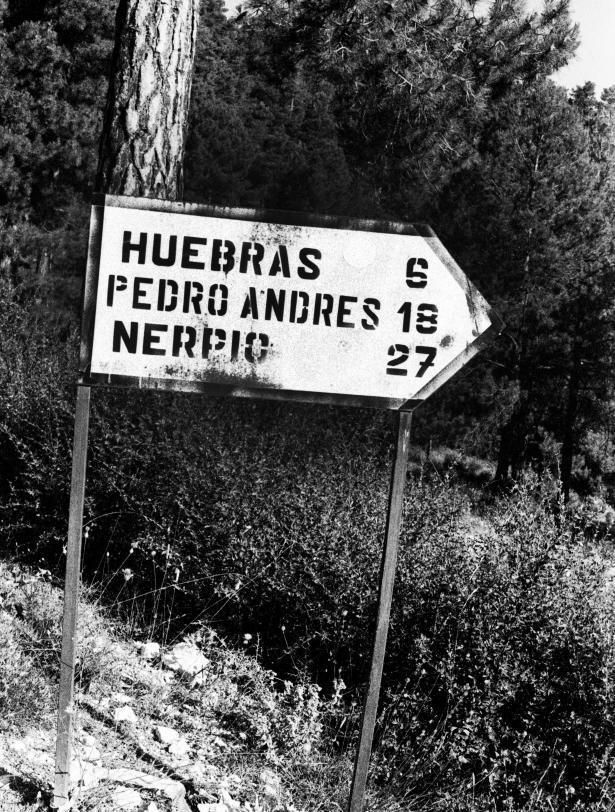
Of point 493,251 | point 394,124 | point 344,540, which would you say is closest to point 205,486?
point 344,540

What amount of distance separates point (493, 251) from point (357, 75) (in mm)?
6936

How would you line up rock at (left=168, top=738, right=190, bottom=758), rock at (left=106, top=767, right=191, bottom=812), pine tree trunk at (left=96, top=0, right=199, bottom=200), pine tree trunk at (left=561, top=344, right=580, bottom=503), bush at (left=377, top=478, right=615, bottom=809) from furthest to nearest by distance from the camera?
pine tree trunk at (left=561, top=344, right=580, bottom=503) < pine tree trunk at (left=96, top=0, right=199, bottom=200) < bush at (left=377, top=478, right=615, bottom=809) < rock at (left=168, top=738, right=190, bottom=758) < rock at (left=106, top=767, right=191, bottom=812)

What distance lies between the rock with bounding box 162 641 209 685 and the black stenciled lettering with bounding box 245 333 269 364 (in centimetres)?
173

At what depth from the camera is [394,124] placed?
1237 centimetres

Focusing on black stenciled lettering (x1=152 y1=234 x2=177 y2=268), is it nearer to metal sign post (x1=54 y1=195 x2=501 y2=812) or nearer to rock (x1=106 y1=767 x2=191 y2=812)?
metal sign post (x1=54 y1=195 x2=501 y2=812)

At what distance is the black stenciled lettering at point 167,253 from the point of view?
252 centimetres

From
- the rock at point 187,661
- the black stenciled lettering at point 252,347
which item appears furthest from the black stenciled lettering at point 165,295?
the rock at point 187,661

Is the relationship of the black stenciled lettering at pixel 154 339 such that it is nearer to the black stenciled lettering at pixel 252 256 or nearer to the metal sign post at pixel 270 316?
the metal sign post at pixel 270 316

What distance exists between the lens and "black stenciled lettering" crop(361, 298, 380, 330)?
260 cm

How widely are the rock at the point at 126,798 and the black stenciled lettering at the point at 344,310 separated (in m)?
1.52

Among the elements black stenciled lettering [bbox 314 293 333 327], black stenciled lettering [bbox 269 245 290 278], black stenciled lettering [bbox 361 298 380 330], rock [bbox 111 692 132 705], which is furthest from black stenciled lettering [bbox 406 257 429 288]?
rock [bbox 111 692 132 705]

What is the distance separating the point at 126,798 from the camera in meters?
2.71

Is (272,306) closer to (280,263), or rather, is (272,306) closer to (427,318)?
(280,263)

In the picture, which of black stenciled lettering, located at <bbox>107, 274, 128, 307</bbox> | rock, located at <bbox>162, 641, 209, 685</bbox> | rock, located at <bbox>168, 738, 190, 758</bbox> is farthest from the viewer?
rock, located at <bbox>162, 641, 209, 685</bbox>
